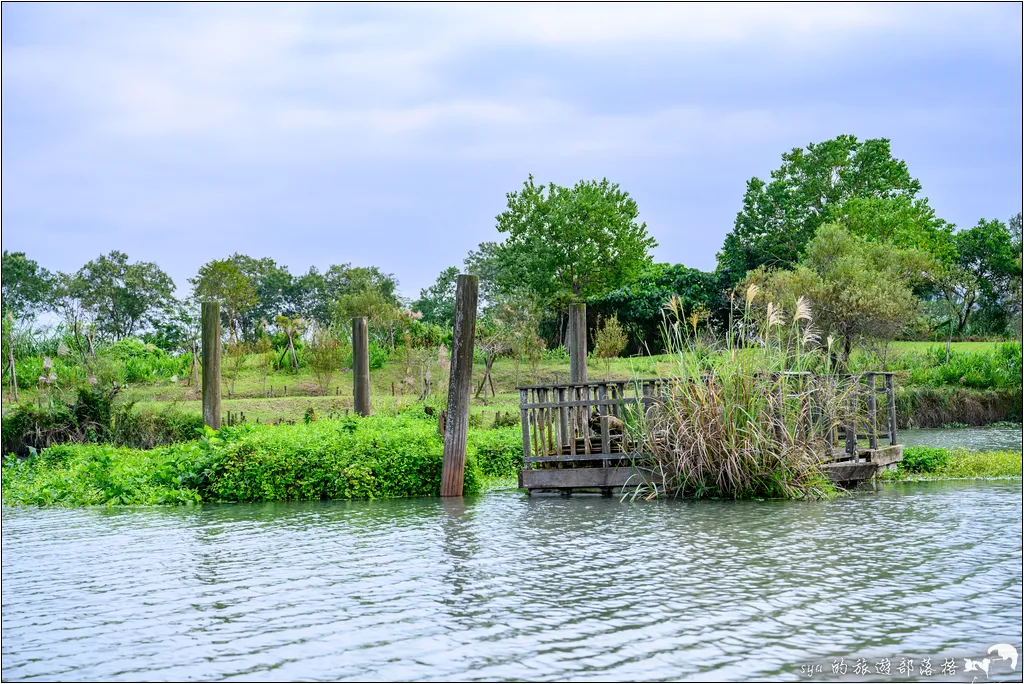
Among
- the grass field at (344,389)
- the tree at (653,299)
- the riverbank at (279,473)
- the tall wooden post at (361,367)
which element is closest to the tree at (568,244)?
the tree at (653,299)

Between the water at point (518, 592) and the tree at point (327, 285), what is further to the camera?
the tree at point (327, 285)

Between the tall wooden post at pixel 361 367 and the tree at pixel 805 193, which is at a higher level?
the tree at pixel 805 193

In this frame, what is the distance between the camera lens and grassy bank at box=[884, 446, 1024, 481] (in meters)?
13.2

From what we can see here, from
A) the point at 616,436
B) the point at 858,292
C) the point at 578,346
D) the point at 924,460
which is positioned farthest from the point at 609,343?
the point at 616,436

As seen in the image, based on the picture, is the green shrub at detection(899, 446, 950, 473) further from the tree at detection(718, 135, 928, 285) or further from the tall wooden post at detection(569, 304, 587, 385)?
the tree at detection(718, 135, 928, 285)

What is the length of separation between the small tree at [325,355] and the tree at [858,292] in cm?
1125

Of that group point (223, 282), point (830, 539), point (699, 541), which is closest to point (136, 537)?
point (699, 541)

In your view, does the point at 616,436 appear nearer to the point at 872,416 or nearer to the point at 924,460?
the point at 872,416

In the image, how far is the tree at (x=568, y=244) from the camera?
1721 inches

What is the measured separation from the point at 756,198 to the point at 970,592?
43.4 meters

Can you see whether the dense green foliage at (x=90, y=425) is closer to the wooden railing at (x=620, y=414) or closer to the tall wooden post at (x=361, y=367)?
the tall wooden post at (x=361, y=367)

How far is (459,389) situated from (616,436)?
6.18 ft

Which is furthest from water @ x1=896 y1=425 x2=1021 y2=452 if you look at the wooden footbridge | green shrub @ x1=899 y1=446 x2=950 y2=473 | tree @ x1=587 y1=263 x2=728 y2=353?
tree @ x1=587 y1=263 x2=728 y2=353

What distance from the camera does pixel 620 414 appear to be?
11.6 meters
